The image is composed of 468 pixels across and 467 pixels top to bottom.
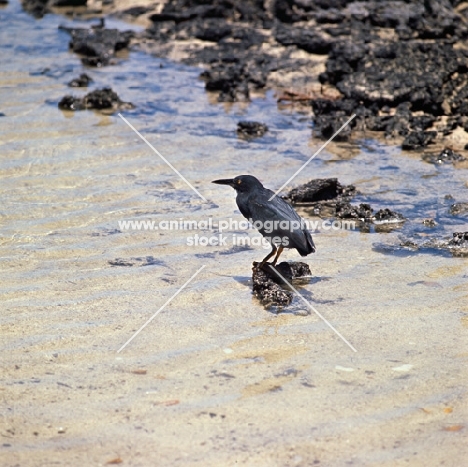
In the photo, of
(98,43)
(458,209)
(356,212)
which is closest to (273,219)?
(356,212)

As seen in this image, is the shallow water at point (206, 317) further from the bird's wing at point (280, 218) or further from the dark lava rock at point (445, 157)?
the bird's wing at point (280, 218)

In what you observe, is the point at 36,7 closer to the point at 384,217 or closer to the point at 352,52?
the point at 352,52

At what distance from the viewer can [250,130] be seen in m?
10.8

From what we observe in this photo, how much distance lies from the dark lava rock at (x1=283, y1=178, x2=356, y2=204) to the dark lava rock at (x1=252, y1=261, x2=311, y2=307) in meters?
1.67

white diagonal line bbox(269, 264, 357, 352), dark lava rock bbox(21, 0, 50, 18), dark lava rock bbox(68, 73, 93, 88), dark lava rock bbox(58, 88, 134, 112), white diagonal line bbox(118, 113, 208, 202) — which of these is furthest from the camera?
dark lava rock bbox(21, 0, 50, 18)

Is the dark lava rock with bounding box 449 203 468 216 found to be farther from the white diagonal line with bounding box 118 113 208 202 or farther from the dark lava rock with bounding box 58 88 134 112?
the dark lava rock with bounding box 58 88 134 112

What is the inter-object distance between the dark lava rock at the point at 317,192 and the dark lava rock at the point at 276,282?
1.67m

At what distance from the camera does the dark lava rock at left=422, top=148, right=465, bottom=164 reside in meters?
10.0

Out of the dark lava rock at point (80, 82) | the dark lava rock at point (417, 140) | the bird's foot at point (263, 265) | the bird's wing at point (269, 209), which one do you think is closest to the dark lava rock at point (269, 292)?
the bird's foot at point (263, 265)

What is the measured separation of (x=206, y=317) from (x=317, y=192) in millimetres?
2803

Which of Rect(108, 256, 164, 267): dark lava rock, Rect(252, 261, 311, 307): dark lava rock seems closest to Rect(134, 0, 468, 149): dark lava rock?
Rect(252, 261, 311, 307): dark lava rock

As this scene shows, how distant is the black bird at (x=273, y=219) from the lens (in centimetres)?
678

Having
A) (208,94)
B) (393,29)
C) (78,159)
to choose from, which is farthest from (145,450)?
(393,29)

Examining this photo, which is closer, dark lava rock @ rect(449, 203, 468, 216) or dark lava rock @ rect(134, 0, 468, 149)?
dark lava rock @ rect(449, 203, 468, 216)
